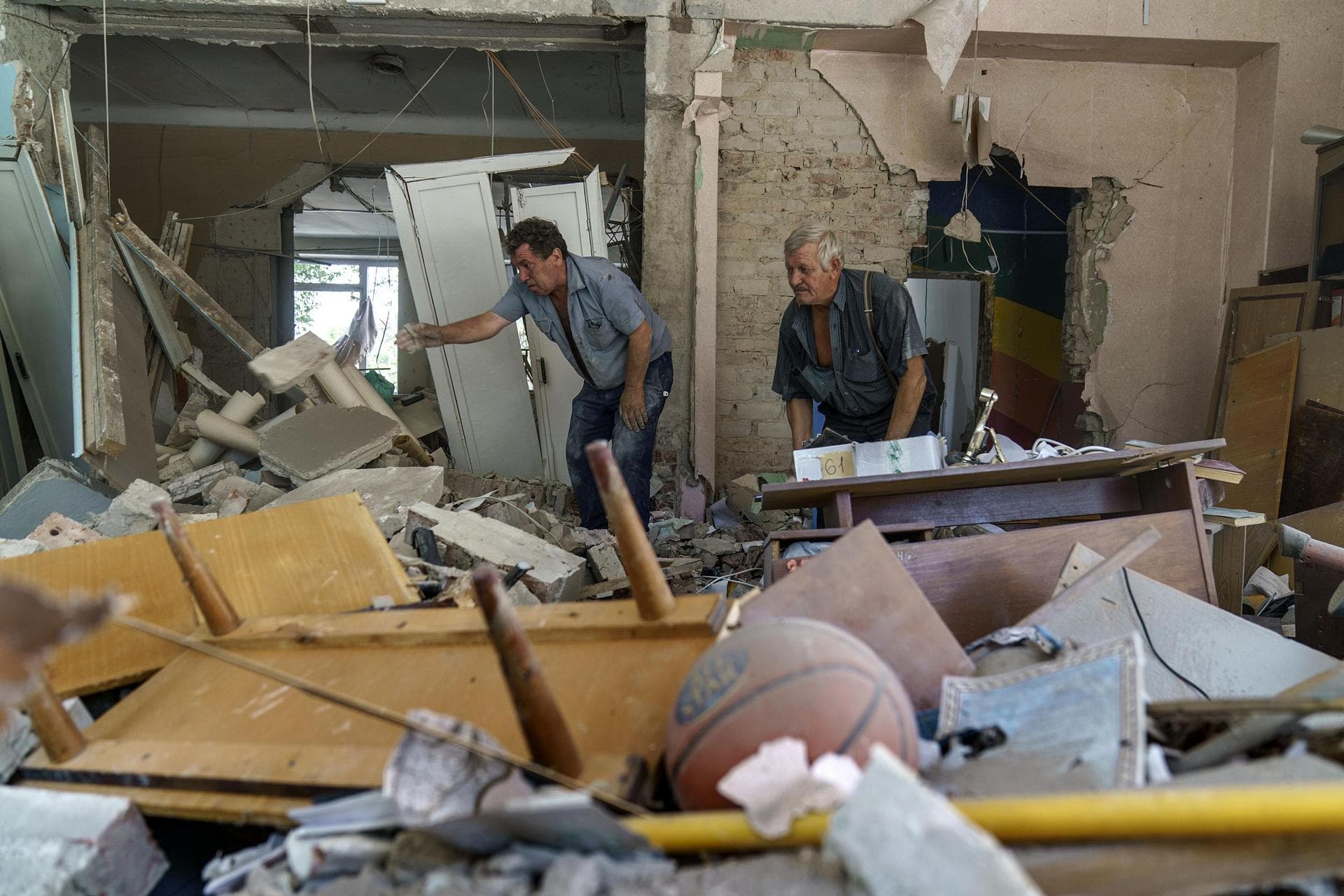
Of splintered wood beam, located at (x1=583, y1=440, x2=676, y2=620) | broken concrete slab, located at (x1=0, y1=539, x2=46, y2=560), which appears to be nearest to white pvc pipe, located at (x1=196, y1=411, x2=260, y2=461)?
broken concrete slab, located at (x1=0, y1=539, x2=46, y2=560)

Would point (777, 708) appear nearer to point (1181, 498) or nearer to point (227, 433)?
point (1181, 498)

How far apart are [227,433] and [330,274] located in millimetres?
12480

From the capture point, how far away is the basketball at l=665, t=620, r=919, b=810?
4.62 ft

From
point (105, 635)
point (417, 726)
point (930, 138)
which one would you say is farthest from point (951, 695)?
point (930, 138)

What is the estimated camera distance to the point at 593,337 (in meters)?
4.95

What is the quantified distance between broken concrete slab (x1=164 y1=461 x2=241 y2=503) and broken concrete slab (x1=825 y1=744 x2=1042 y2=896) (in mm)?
4587

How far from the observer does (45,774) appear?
6.29 ft

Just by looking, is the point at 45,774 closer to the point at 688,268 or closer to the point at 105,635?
the point at 105,635

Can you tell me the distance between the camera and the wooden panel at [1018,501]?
3.42 meters

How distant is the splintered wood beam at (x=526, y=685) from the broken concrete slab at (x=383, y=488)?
2.67 m

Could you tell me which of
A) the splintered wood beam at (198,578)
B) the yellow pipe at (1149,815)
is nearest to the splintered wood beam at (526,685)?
the yellow pipe at (1149,815)

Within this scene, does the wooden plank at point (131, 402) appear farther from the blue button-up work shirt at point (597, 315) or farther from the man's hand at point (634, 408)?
the man's hand at point (634, 408)

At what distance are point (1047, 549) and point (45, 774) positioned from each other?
9.30ft

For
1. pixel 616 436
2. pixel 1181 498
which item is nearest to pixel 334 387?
pixel 616 436
